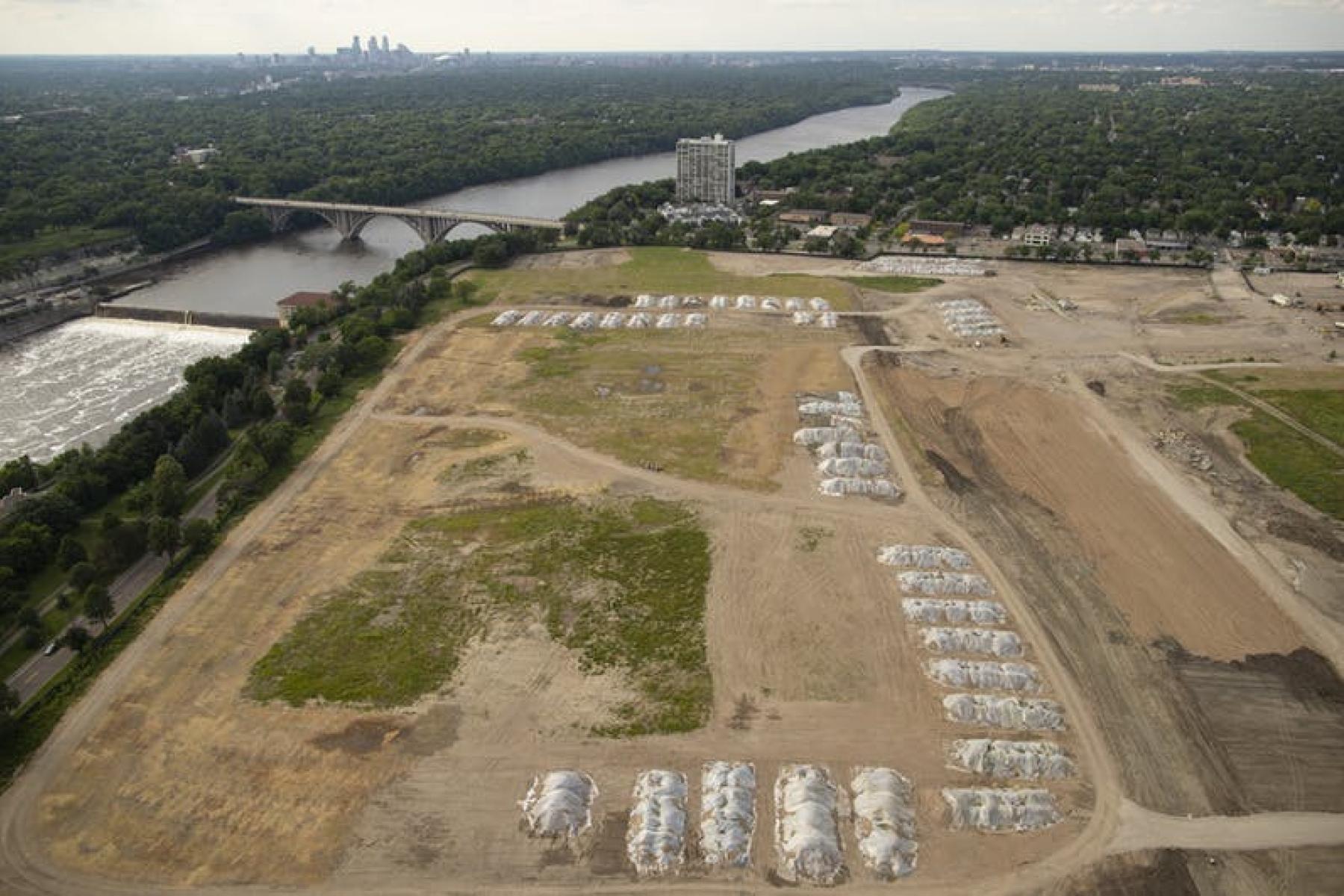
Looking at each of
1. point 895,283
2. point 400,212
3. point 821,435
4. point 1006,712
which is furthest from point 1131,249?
point 400,212

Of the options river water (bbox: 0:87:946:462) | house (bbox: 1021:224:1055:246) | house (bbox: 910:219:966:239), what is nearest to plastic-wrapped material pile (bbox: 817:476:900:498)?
river water (bbox: 0:87:946:462)

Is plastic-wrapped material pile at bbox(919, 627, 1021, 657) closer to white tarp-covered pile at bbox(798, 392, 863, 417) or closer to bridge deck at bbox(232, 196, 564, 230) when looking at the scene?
white tarp-covered pile at bbox(798, 392, 863, 417)

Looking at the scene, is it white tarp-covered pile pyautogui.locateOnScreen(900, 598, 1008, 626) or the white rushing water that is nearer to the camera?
white tarp-covered pile pyautogui.locateOnScreen(900, 598, 1008, 626)

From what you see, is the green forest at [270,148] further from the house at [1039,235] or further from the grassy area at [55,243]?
the house at [1039,235]

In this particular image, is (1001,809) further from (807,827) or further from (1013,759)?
(807,827)

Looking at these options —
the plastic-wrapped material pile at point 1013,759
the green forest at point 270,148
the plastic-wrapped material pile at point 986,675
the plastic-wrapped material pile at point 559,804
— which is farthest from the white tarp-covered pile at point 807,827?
the green forest at point 270,148

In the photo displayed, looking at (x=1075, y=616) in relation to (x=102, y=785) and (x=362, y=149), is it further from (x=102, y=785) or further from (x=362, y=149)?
(x=362, y=149)
